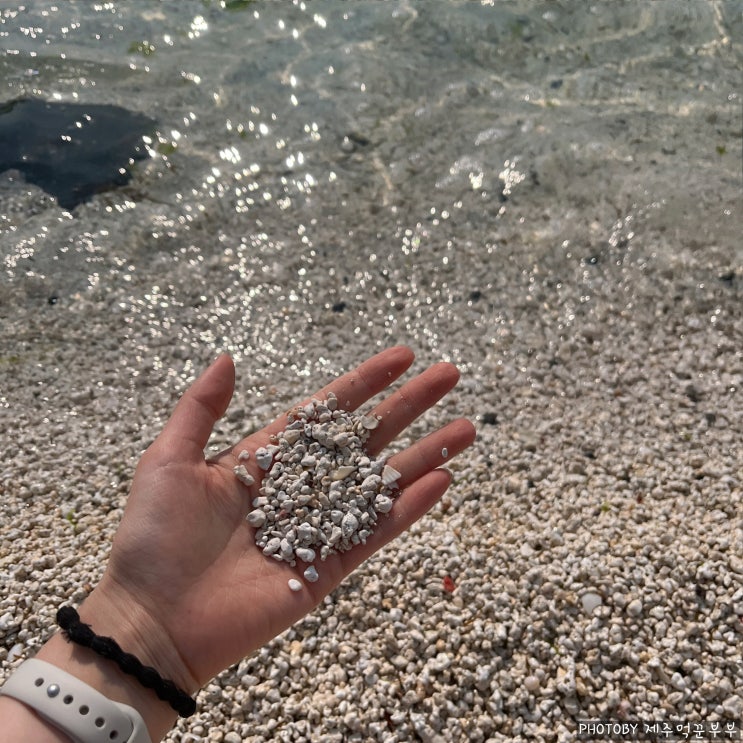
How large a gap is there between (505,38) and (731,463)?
170 inches

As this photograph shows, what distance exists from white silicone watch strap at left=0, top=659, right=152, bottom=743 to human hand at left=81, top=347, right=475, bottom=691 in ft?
0.58

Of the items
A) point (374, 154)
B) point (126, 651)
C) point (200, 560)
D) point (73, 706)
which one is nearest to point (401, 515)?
point (200, 560)

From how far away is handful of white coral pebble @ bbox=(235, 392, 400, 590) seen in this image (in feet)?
8.27

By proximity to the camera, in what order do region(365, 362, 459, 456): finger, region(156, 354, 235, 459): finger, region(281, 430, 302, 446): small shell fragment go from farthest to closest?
1. region(365, 362, 459, 456): finger
2. region(281, 430, 302, 446): small shell fragment
3. region(156, 354, 235, 459): finger

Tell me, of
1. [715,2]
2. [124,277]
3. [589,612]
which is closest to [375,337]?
[124,277]

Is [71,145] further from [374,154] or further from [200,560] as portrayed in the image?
[200,560]

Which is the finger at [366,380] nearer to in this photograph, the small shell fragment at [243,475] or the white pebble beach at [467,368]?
the small shell fragment at [243,475]

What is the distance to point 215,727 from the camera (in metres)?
2.57

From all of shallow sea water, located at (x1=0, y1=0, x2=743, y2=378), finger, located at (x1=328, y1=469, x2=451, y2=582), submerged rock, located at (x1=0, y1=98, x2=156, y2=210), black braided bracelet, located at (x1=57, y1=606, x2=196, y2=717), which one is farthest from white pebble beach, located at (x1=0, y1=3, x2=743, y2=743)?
black braided bracelet, located at (x1=57, y1=606, x2=196, y2=717)

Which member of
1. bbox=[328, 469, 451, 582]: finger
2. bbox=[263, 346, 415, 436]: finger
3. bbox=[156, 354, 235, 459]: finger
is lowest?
bbox=[328, 469, 451, 582]: finger

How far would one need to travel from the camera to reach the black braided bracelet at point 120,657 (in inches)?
81.4

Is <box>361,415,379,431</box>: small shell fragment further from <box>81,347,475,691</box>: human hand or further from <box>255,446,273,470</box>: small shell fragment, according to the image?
<box>255,446,273,470</box>: small shell fragment

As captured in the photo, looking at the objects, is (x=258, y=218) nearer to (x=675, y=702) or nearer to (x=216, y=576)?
(x=216, y=576)

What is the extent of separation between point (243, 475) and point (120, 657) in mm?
754
